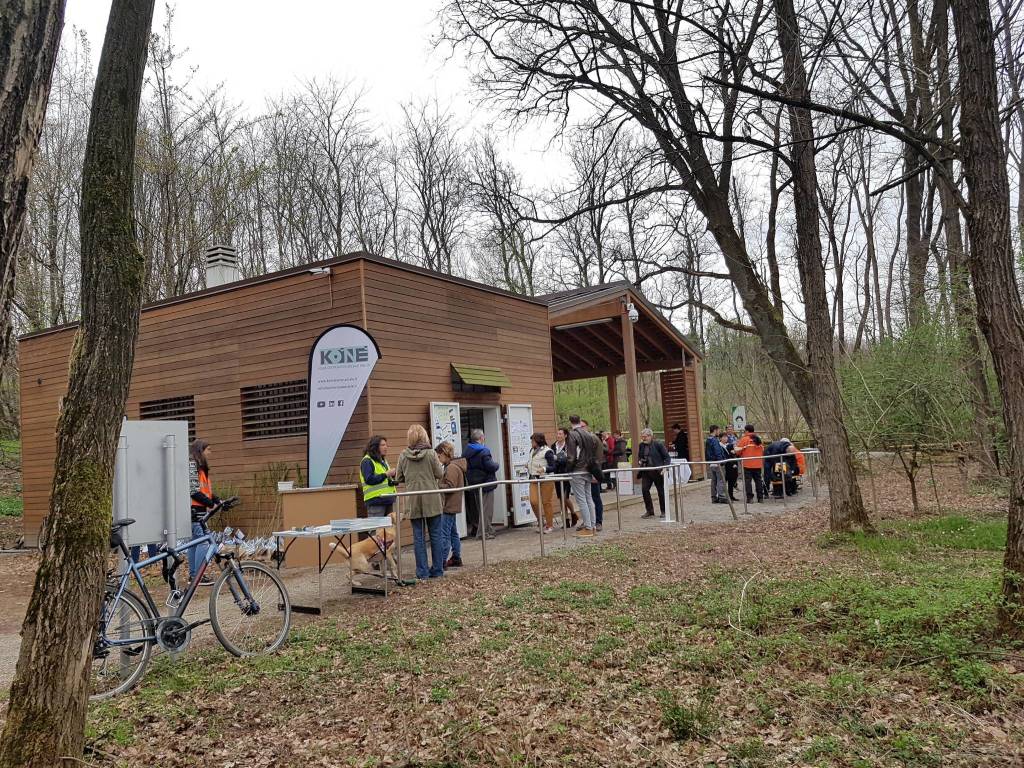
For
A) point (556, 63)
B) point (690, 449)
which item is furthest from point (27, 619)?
point (690, 449)

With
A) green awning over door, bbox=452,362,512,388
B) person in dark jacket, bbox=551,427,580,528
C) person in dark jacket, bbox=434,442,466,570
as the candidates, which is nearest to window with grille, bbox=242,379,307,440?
green awning over door, bbox=452,362,512,388

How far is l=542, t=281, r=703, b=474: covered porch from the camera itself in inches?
633

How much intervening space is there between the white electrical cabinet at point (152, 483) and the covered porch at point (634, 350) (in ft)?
36.8

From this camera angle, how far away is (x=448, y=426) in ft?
36.1

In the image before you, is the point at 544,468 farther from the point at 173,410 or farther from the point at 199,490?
the point at 173,410

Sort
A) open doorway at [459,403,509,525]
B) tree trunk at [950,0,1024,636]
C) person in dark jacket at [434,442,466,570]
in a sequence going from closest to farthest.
Result: tree trunk at [950,0,1024,636], person in dark jacket at [434,442,466,570], open doorway at [459,403,509,525]

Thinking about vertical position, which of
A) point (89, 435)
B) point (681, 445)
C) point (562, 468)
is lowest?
point (562, 468)

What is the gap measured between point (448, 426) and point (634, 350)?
8384 millimetres

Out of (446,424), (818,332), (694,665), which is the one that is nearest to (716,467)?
(818,332)

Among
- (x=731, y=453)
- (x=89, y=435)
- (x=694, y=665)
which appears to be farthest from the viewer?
(x=731, y=453)

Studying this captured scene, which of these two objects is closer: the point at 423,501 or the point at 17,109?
the point at 17,109

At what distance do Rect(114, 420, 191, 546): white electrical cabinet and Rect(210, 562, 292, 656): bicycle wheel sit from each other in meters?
0.49

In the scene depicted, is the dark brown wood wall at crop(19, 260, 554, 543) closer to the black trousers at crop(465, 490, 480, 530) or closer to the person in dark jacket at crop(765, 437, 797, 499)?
the black trousers at crop(465, 490, 480, 530)

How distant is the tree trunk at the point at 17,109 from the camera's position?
2533 mm
